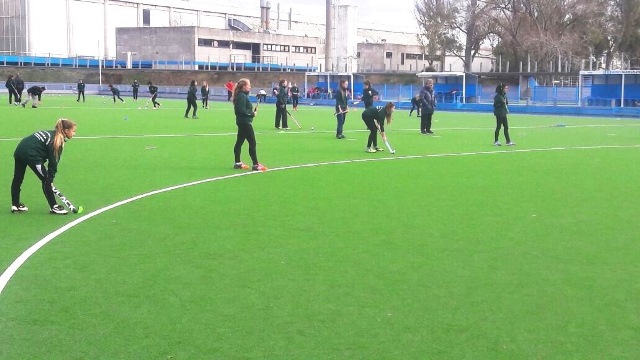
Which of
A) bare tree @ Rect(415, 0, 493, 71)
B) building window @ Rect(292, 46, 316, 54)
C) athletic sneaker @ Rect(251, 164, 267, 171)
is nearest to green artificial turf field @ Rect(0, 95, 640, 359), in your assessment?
athletic sneaker @ Rect(251, 164, 267, 171)

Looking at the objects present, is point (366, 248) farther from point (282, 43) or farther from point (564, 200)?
point (282, 43)

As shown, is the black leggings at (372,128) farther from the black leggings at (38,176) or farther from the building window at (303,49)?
the building window at (303,49)

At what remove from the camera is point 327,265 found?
820cm

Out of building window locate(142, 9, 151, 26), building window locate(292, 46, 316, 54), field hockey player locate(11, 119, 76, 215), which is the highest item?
building window locate(142, 9, 151, 26)

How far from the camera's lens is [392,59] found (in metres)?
92.9

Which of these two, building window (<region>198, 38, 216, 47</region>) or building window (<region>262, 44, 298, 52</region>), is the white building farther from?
building window (<region>198, 38, 216, 47</region>)

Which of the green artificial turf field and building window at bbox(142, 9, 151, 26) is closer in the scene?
the green artificial turf field

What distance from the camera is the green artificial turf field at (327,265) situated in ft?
19.5

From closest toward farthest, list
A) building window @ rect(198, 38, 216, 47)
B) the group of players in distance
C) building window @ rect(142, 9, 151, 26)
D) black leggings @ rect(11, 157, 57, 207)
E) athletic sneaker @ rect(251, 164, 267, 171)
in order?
the group of players in distance, black leggings @ rect(11, 157, 57, 207), athletic sneaker @ rect(251, 164, 267, 171), building window @ rect(198, 38, 216, 47), building window @ rect(142, 9, 151, 26)

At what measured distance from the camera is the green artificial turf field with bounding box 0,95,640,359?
5957 mm

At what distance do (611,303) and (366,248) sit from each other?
2.87 meters

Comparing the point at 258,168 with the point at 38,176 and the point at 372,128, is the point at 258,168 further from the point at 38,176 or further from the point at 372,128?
the point at 38,176

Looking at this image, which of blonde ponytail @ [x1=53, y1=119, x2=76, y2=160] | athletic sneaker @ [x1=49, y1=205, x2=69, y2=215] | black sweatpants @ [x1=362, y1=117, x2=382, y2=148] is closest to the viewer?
blonde ponytail @ [x1=53, y1=119, x2=76, y2=160]

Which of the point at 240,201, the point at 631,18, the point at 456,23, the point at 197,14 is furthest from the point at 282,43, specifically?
the point at 240,201
